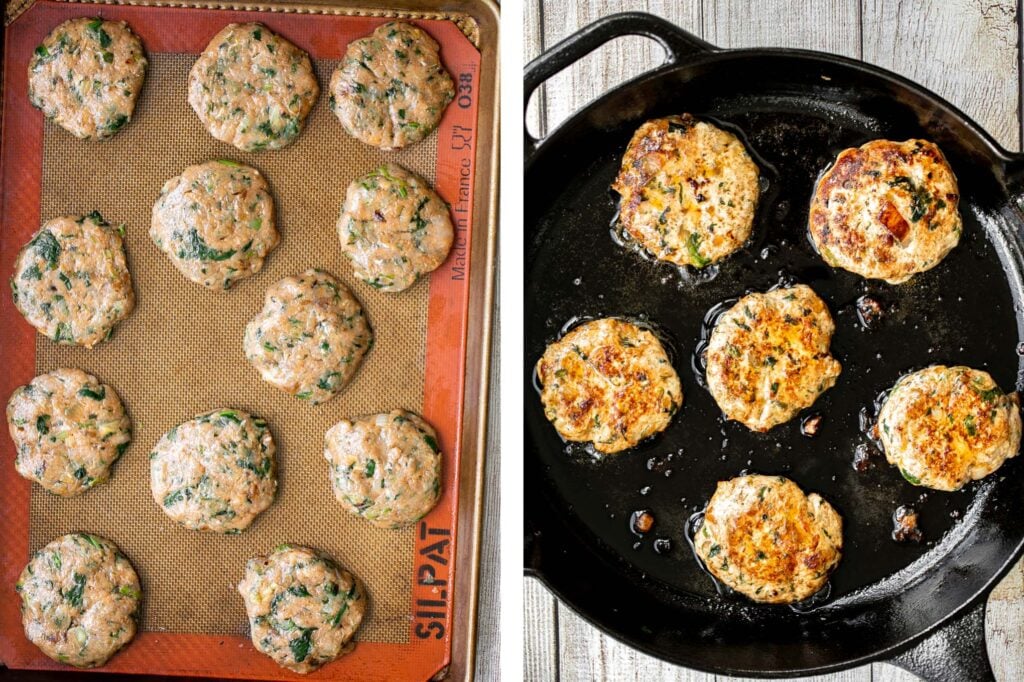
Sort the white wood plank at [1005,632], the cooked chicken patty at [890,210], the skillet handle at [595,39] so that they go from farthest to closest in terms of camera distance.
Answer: the white wood plank at [1005,632] < the cooked chicken patty at [890,210] < the skillet handle at [595,39]

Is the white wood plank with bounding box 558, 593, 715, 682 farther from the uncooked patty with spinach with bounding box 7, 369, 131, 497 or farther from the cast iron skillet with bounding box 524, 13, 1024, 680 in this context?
the uncooked patty with spinach with bounding box 7, 369, 131, 497

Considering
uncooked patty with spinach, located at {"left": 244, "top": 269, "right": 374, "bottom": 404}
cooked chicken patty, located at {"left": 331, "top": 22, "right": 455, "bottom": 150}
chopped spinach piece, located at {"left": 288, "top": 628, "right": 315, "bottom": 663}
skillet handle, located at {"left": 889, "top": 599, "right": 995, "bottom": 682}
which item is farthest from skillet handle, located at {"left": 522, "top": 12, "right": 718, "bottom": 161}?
skillet handle, located at {"left": 889, "top": 599, "right": 995, "bottom": 682}

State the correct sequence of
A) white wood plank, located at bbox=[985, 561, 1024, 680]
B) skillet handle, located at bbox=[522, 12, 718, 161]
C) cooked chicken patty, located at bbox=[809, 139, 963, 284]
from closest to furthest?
skillet handle, located at bbox=[522, 12, 718, 161], cooked chicken patty, located at bbox=[809, 139, 963, 284], white wood plank, located at bbox=[985, 561, 1024, 680]

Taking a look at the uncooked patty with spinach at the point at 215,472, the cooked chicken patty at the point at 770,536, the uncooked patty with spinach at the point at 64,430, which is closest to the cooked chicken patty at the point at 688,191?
the cooked chicken patty at the point at 770,536

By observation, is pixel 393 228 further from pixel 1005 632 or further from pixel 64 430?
pixel 1005 632

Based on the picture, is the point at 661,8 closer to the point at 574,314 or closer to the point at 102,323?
the point at 574,314

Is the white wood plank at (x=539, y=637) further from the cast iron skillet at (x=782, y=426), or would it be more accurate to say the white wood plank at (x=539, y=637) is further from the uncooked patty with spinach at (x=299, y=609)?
the uncooked patty with spinach at (x=299, y=609)
